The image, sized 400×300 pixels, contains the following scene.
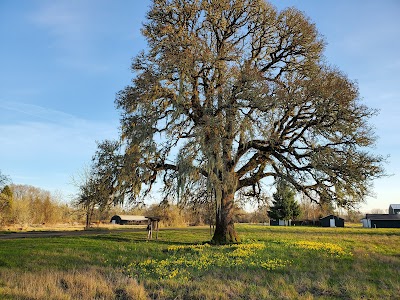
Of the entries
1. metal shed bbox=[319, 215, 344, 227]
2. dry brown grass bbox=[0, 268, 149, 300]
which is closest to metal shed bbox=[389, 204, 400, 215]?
metal shed bbox=[319, 215, 344, 227]

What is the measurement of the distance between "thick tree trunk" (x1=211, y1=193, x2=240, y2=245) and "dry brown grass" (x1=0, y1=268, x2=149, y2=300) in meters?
9.83

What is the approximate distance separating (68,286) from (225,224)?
1193 centimetres

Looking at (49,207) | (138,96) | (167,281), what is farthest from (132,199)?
(49,207)

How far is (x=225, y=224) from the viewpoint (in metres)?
19.5

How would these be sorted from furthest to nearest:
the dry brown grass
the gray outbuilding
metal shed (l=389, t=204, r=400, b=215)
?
1. the gray outbuilding
2. metal shed (l=389, t=204, r=400, b=215)
3. the dry brown grass

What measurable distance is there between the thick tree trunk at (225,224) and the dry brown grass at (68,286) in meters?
9.83

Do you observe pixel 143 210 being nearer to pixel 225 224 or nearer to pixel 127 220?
pixel 225 224

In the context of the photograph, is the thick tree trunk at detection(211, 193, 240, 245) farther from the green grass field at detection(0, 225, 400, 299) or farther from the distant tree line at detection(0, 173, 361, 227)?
the green grass field at detection(0, 225, 400, 299)

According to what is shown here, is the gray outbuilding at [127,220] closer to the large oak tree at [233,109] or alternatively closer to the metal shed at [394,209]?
the metal shed at [394,209]

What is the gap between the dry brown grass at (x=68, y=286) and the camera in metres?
7.64

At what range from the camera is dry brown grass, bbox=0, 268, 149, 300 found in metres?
7.64

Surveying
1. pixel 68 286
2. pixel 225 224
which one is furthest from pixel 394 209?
pixel 68 286

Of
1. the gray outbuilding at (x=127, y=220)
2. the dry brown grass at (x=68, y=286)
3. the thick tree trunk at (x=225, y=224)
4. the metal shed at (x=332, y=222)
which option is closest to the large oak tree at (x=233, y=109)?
the thick tree trunk at (x=225, y=224)

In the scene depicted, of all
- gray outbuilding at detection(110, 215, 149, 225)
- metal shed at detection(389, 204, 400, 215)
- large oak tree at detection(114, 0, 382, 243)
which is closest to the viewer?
large oak tree at detection(114, 0, 382, 243)
